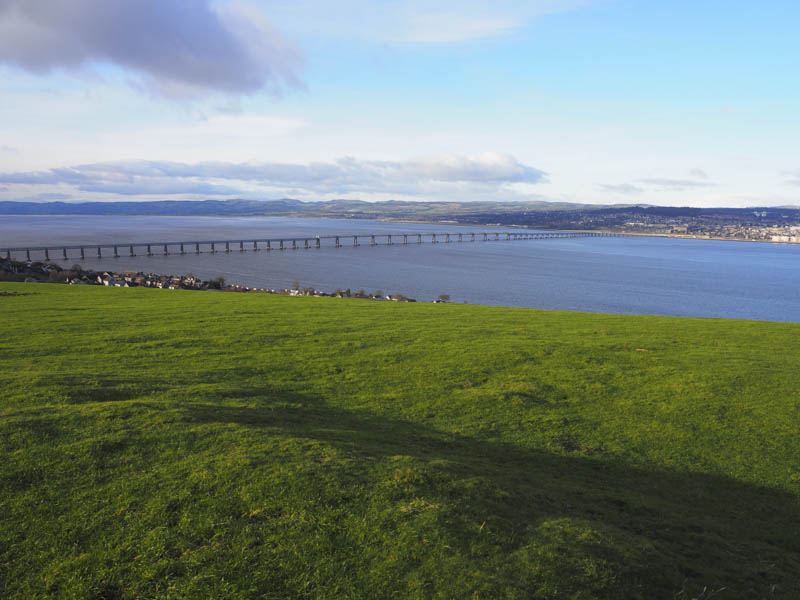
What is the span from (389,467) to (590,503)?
2936 millimetres

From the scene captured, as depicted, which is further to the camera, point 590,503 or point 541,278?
point 541,278

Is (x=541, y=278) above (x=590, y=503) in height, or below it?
below

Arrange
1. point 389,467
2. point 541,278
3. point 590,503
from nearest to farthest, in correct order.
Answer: point 389,467 < point 590,503 < point 541,278

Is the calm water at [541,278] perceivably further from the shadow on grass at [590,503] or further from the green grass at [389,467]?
the shadow on grass at [590,503]

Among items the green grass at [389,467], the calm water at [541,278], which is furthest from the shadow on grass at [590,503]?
the calm water at [541,278]

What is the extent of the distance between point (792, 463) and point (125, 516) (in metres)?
11.1

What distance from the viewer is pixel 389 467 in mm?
6918

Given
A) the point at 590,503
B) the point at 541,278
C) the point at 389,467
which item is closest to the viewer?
the point at 389,467

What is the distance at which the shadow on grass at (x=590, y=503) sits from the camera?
5.55 m

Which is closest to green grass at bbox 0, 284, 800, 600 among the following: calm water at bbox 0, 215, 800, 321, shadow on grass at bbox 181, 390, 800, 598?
shadow on grass at bbox 181, 390, 800, 598

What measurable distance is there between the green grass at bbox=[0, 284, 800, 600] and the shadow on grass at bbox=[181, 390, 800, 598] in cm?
4

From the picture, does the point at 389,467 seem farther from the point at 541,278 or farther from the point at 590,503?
the point at 541,278

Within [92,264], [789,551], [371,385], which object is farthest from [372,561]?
[92,264]

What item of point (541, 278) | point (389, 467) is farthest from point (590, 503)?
point (541, 278)
